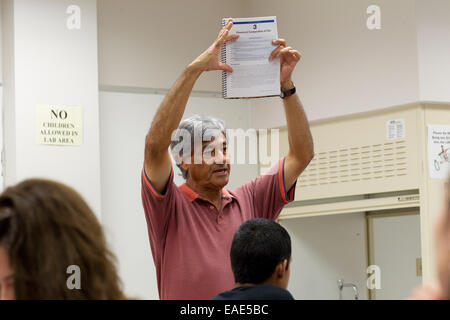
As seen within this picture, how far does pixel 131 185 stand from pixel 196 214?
1.76m

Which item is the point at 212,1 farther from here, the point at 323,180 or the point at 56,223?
the point at 56,223

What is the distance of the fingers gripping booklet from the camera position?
2162 mm

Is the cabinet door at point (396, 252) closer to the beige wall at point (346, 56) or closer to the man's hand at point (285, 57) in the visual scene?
the beige wall at point (346, 56)

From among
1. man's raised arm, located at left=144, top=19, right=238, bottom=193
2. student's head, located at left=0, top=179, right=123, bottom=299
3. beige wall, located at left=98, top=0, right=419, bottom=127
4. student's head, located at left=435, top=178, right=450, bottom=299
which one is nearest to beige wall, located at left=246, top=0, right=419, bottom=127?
beige wall, located at left=98, top=0, right=419, bottom=127

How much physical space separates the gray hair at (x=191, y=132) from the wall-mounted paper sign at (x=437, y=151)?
4.84 ft

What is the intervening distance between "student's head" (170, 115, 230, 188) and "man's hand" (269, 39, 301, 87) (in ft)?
0.82

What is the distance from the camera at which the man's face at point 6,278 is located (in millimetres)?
1105

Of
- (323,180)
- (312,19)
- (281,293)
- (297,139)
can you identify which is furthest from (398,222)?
(281,293)

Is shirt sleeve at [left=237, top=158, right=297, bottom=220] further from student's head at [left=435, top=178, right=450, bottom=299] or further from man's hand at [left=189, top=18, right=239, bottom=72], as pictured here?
student's head at [left=435, top=178, right=450, bottom=299]

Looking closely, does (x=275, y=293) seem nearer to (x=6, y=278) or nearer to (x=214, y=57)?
(x=6, y=278)

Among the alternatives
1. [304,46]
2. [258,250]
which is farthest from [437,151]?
[258,250]

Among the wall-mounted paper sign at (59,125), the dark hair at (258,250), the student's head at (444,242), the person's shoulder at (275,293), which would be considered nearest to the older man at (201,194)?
the dark hair at (258,250)

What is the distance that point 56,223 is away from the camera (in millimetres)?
1085

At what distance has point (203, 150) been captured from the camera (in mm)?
2211
